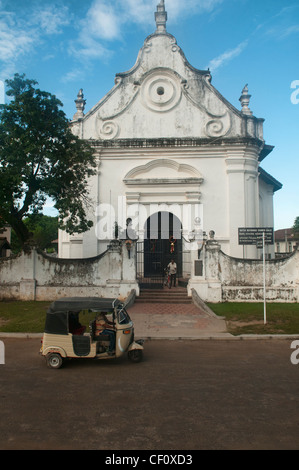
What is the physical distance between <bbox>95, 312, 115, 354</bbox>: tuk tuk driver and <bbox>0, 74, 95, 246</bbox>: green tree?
7518mm

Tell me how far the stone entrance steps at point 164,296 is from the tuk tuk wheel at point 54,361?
760 cm

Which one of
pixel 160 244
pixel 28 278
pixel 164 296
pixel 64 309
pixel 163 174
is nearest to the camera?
pixel 64 309

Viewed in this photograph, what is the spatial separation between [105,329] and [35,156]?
871 centimetres

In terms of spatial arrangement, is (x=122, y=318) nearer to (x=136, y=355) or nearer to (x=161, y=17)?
(x=136, y=355)

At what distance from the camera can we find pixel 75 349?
25.2 ft

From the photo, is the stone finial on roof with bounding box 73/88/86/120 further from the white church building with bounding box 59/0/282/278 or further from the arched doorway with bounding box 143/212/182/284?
the arched doorway with bounding box 143/212/182/284

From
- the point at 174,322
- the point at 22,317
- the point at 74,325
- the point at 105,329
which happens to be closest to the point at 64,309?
the point at 74,325

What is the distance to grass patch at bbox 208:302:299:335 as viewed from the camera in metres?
11.2

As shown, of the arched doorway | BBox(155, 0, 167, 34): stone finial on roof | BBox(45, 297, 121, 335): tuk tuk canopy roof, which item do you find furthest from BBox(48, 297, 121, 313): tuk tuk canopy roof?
BBox(155, 0, 167, 34): stone finial on roof

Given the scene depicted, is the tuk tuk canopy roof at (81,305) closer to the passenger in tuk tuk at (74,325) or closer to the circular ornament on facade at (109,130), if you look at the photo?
the passenger in tuk tuk at (74,325)

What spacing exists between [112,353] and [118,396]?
1830mm

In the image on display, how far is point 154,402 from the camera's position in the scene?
5.67 m
